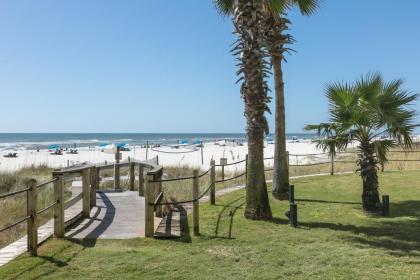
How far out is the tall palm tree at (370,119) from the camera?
9344 mm

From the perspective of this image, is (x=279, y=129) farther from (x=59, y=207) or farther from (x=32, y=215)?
(x=32, y=215)

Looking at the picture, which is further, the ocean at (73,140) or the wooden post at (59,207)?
the ocean at (73,140)

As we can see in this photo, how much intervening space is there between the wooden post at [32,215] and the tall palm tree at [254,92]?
4394 mm

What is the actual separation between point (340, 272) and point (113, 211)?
5.62 m

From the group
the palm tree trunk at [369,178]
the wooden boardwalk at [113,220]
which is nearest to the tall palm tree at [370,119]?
the palm tree trunk at [369,178]

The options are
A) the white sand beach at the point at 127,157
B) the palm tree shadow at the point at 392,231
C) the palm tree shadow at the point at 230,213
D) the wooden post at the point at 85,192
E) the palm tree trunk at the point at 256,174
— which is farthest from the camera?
the white sand beach at the point at 127,157

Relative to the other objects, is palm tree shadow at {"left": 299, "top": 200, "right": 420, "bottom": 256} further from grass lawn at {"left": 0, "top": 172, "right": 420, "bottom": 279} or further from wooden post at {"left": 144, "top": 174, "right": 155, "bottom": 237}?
wooden post at {"left": 144, "top": 174, "right": 155, "bottom": 237}

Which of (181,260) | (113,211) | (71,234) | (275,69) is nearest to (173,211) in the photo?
(113,211)

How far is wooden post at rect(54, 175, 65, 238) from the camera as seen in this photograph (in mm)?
6727

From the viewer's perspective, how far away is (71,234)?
7.18 m

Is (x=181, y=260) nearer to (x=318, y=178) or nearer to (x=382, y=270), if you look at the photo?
(x=382, y=270)

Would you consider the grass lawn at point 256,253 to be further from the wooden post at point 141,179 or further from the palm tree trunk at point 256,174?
the wooden post at point 141,179

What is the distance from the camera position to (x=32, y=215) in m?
5.82

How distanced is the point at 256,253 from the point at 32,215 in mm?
3190
